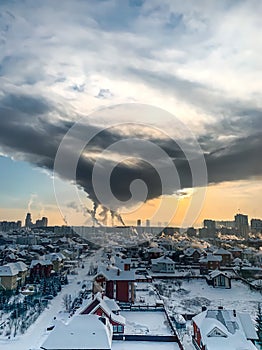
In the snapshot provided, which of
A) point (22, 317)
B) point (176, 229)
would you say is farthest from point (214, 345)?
point (176, 229)

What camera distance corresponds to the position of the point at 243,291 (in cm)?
2806

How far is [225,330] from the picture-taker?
12898 millimetres

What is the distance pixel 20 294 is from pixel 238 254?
3706cm

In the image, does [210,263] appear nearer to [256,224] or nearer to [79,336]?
[79,336]

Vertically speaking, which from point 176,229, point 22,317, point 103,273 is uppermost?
point 176,229

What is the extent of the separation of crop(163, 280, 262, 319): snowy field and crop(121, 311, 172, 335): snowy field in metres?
2.81

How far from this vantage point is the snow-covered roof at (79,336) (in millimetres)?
11695

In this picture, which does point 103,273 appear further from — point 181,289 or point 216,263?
point 216,263

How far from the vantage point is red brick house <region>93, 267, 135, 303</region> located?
884 inches

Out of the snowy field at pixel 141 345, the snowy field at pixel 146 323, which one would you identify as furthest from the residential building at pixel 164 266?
the snowy field at pixel 141 345

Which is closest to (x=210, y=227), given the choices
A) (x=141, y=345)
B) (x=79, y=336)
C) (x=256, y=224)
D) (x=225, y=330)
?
(x=256, y=224)

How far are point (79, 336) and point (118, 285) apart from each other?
10.8 m

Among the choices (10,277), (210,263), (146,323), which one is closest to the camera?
(146,323)

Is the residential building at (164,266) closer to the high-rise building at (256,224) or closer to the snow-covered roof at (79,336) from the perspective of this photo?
the snow-covered roof at (79,336)
